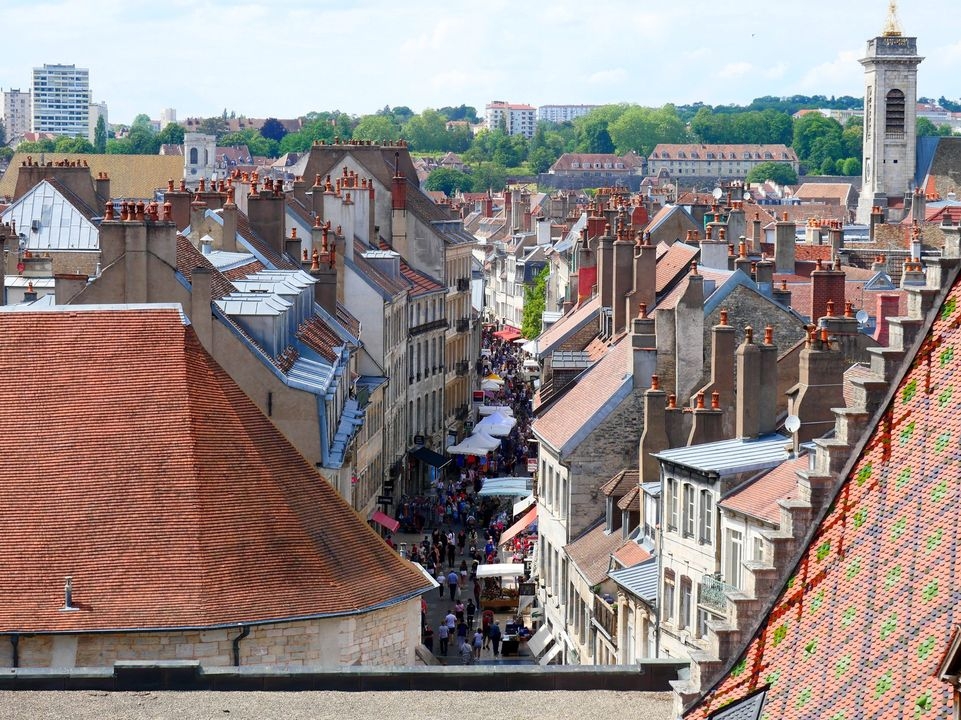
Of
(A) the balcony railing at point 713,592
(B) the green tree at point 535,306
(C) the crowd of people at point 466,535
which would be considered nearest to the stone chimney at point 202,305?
(C) the crowd of people at point 466,535

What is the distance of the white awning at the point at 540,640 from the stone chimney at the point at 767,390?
13.1 metres

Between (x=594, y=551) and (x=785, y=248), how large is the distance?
2269cm

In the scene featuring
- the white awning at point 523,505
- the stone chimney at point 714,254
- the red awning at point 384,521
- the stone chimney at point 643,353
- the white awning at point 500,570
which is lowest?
the white awning at point 500,570

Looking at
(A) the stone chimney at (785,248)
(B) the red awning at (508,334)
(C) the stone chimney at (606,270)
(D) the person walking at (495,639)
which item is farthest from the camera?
(B) the red awning at (508,334)

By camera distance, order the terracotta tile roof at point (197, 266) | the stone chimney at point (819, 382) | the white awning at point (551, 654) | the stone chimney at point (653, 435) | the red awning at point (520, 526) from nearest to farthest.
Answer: the stone chimney at point (819, 382)
the terracotta tile roof at point (197, 266)
the stone chimney at point (653, 435)
the white awning at point (551, 654)
the red awning at point (520, 526)

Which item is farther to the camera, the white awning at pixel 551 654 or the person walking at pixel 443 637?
the person walking at pixel 443 637

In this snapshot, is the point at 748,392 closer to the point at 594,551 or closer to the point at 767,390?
the point at 767,390

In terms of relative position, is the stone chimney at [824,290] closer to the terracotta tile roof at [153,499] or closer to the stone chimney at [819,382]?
the stone chimney at [819,382]

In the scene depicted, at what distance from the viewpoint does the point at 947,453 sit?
19.4 metres

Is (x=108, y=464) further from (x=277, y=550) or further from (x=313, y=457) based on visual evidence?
(x=313, y=457)

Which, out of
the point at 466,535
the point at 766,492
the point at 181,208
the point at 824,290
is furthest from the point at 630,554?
the point at 466,535

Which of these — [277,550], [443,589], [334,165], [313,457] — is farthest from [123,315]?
[334,165]

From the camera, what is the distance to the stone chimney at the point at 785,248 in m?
65.2

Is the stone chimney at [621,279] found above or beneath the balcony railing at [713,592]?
above
